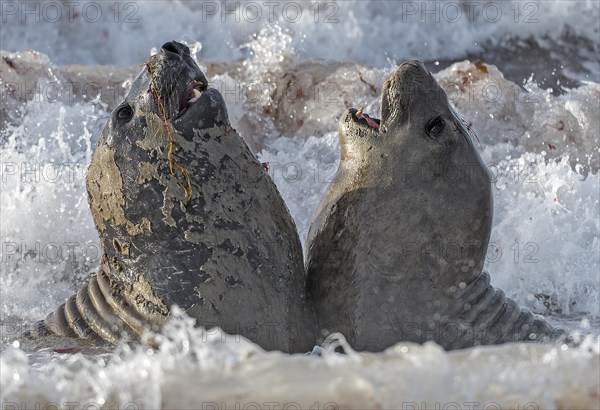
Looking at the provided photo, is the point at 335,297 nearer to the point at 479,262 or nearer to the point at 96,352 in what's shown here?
the point at 479,262

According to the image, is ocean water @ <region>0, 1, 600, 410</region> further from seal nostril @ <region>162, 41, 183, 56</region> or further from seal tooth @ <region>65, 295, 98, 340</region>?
seal nostril @ <region>162, 41, 183, 56</region>

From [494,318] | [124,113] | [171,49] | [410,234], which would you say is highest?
[171,49]

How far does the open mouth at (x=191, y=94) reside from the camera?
13.8 feet

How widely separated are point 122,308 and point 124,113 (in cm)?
71

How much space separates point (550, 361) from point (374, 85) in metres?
5.84

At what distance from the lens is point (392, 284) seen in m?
4.31

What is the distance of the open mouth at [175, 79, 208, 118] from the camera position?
13.8ft

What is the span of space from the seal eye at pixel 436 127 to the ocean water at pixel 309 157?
93 cm

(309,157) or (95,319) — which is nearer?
(95,319)

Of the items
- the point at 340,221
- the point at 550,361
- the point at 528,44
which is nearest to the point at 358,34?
the point at 528,44

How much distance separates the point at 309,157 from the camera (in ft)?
26.2

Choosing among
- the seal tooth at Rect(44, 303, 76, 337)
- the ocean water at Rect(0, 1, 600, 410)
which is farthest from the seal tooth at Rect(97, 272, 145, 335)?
the seal tooth at Rect(44, 303, 76, 337)

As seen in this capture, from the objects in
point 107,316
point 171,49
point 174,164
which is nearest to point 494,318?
point 174,164

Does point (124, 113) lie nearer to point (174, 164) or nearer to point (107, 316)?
point (174, 164)
